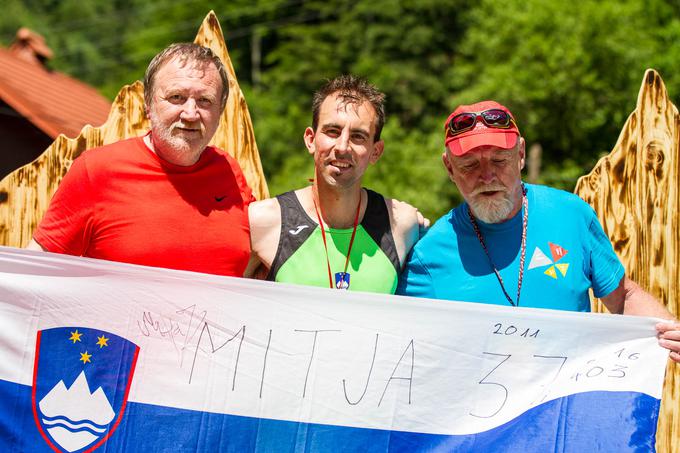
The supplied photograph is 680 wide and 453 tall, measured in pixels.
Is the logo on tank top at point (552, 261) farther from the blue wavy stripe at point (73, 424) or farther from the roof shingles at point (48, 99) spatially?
the roof shingles at point (48, 99)

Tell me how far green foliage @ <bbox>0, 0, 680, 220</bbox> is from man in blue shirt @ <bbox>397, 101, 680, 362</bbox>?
16243 millimetres

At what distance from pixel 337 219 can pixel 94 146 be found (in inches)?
85.1

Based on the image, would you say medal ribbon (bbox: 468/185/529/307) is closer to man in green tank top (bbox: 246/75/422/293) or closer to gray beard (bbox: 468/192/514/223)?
gray beard (bbox: 468/192/514/223)

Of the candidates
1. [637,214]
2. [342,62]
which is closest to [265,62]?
[342,62]

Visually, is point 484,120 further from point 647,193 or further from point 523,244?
point 647,193

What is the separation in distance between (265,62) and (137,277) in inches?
1312

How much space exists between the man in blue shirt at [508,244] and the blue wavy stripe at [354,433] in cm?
44

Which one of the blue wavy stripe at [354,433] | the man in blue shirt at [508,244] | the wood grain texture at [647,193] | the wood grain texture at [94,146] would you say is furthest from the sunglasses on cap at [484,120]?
the wood grain texture at [94,146]

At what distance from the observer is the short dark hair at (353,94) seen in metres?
3.25

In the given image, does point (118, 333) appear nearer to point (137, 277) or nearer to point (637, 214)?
point (137, 277)

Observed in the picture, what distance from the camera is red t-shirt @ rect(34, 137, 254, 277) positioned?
3033 mm

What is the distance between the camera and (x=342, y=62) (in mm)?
29203

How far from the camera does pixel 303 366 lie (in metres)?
3.02

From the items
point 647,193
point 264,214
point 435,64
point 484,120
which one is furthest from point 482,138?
point 435,64
